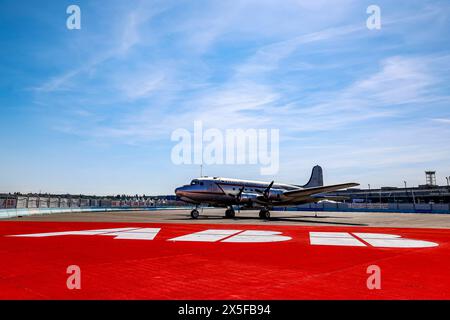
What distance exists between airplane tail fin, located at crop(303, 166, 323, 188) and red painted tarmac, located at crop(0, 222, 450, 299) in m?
36.6

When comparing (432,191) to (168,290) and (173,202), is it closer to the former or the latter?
(173,202)

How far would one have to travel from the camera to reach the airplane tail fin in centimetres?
4762

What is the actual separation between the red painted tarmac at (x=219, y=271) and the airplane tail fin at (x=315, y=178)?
120ft

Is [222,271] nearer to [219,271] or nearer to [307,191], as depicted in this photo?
[219,271]

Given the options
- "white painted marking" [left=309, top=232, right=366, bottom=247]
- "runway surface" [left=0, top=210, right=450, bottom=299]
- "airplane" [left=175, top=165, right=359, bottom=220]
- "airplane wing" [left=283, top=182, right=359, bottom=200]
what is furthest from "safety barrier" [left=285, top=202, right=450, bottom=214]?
"runway surface" [left=0, top=210, right=450, bottom=299]

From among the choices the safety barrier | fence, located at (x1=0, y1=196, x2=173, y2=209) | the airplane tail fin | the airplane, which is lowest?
the safety barrier

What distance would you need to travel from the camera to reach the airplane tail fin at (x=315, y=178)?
4762 cm

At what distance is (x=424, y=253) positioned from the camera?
1013 cm

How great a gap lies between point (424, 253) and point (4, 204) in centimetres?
3882

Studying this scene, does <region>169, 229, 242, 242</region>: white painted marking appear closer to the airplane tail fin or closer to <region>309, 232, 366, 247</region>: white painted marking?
<region>309, 232, 366, 247</region>: white painted marking

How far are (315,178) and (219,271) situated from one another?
42538 millimetres

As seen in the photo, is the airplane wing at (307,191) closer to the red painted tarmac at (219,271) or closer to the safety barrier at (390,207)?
the red painted tarmac at (219,271)
